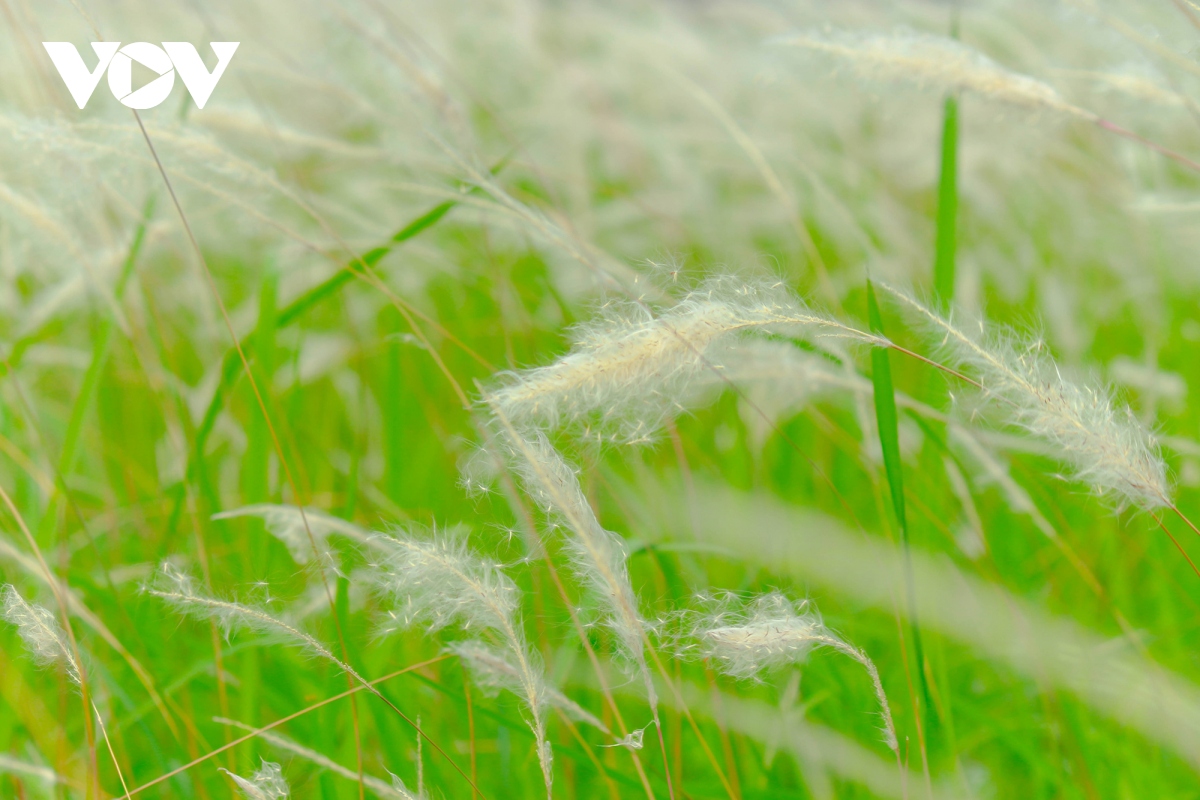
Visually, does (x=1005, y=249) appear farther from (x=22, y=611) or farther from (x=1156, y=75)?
(x=22, y=611)

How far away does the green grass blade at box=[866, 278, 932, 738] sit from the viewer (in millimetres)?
528

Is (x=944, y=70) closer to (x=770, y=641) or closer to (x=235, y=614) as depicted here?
(x=770, y=641)

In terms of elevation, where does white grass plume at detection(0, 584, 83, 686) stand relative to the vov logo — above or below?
below

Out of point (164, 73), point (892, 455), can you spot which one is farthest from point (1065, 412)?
point (164, 73)

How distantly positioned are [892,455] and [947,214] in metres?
0.30

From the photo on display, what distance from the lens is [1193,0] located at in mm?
632

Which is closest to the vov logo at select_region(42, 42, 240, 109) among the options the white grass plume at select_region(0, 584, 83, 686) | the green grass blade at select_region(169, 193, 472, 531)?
the green grass blade at select_region(169, 193, 472, 531)

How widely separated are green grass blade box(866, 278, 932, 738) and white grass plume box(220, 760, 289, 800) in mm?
411

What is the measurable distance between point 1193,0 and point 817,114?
170 cm

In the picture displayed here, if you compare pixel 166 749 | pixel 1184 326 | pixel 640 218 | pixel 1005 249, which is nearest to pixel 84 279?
pixel 166 749

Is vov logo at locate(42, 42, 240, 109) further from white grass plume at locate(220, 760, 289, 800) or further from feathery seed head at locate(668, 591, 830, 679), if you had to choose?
feathery seed head at locate(668, 591, 830, 679)

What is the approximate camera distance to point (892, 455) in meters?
0.54

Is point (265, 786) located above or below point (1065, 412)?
below

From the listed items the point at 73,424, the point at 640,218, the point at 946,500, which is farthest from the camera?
the point at 640,218
